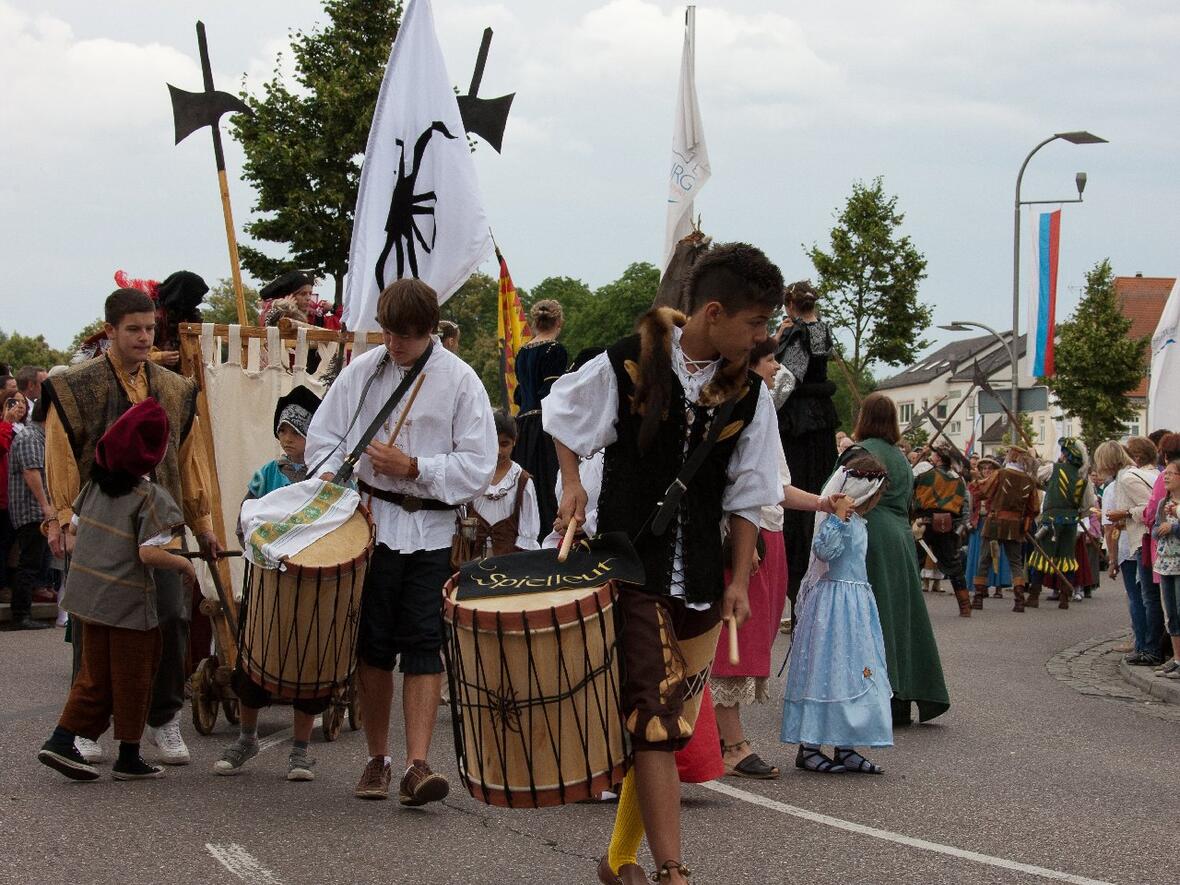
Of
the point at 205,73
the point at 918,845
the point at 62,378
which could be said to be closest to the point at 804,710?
the point at 918,845

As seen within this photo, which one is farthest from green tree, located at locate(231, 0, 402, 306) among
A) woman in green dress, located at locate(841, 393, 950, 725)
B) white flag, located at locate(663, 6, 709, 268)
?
woman in green dress, located at locate(841, 393, 950, 725)

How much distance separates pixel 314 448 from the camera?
6.65 metres

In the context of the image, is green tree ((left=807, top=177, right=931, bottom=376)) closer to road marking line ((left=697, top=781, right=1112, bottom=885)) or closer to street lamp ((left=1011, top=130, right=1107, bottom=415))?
street lamp ((left=1011, top=130, right=1107, bottom=415))

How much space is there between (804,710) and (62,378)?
3.77m

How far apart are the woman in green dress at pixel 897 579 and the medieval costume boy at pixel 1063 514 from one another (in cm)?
1152

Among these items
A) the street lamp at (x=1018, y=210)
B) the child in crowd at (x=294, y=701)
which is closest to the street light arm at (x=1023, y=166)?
the street lamp at (x=1018, y=210)

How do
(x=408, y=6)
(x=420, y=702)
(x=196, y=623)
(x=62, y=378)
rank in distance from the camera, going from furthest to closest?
(x=408, y=6) → (x=196, y=623) → (x=62, y=378) → (x=420, y=702)

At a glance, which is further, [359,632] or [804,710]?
[804,710]

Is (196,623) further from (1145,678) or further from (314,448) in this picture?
(1145,678)

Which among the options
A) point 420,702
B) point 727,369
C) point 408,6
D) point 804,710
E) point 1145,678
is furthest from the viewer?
point 1145,678

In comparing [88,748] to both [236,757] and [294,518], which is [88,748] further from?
[294,518]

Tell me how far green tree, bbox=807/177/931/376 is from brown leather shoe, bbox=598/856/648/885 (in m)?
42.2

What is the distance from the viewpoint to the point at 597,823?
250 inches

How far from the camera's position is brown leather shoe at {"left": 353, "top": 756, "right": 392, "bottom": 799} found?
258 inches
